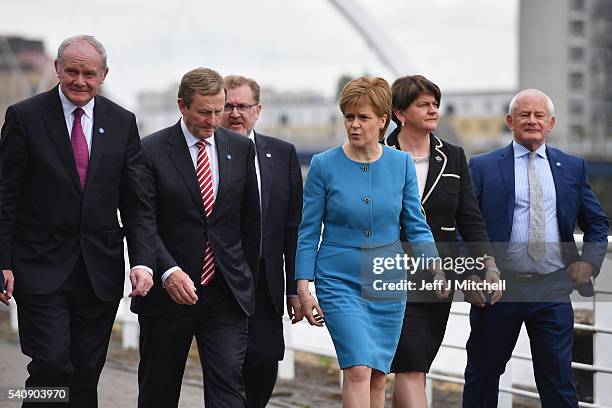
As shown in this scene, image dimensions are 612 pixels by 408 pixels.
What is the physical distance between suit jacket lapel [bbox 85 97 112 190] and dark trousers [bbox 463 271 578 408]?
228 centimetres

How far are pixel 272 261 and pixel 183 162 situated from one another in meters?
0.80

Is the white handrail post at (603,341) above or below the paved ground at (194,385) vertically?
above

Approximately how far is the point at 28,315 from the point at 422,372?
76.8 inches

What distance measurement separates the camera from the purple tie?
5629 millimetres

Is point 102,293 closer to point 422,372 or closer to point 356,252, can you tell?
point 356,252

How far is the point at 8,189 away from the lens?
5.48 meters

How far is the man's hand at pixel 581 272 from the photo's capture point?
6.48 metres

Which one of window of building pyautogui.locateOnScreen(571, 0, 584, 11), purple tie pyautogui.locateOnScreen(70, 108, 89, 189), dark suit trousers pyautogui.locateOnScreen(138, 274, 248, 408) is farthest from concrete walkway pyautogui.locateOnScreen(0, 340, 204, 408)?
window of building pyautogui.locateOnScreen(571, 0, 584, 11)

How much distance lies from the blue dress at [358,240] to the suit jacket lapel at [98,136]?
3.24 feet

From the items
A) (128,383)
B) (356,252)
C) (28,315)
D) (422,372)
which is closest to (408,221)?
(356,252)

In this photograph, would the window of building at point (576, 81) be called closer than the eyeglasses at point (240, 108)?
No

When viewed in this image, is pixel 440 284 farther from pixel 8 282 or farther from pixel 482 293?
pixel 8 282

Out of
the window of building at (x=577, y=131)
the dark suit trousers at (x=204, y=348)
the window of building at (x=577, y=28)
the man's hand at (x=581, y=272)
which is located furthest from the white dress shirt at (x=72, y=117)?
the window of building at (x=577, y=28)

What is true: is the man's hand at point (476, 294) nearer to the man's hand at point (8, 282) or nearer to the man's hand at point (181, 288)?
the man's hand at point (181, 288)
